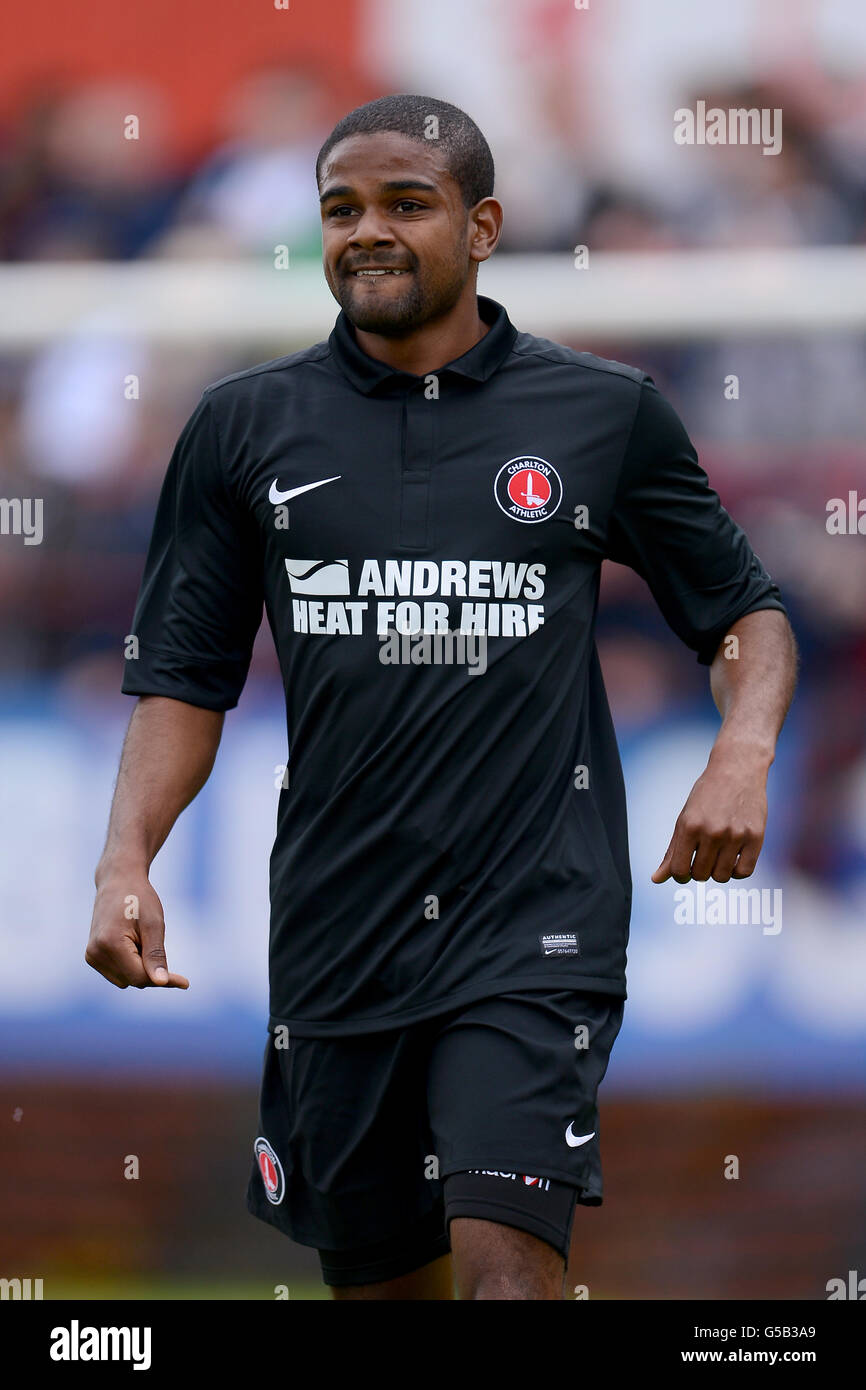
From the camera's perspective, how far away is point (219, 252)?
4344 mm

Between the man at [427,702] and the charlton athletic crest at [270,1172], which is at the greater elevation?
the man at [427,702]

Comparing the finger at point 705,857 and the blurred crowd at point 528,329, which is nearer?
the finger at point 705,857

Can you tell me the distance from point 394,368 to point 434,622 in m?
0.44

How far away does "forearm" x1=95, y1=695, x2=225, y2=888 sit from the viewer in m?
2.93

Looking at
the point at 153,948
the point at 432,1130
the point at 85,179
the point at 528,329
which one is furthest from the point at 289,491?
the point at 85,179

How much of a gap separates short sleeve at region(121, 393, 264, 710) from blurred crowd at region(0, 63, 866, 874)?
Result: 1309mm

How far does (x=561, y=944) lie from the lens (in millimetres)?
2770

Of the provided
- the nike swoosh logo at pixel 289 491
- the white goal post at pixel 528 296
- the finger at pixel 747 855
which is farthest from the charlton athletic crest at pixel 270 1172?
the white goal post at pixel 528 296

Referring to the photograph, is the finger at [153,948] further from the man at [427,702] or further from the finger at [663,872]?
the finger at [663,872]

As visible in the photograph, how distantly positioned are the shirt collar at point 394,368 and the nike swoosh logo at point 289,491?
0.53 feet

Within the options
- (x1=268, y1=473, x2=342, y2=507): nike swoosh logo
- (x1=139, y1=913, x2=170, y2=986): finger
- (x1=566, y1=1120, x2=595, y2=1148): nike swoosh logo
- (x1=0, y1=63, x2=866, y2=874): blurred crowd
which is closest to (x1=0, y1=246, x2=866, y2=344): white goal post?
(x1=0, y1=63, x2=866, y2=874): blurred crowd

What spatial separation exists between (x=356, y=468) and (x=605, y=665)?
5.01 ft

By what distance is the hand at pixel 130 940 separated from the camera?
8.90 feet
